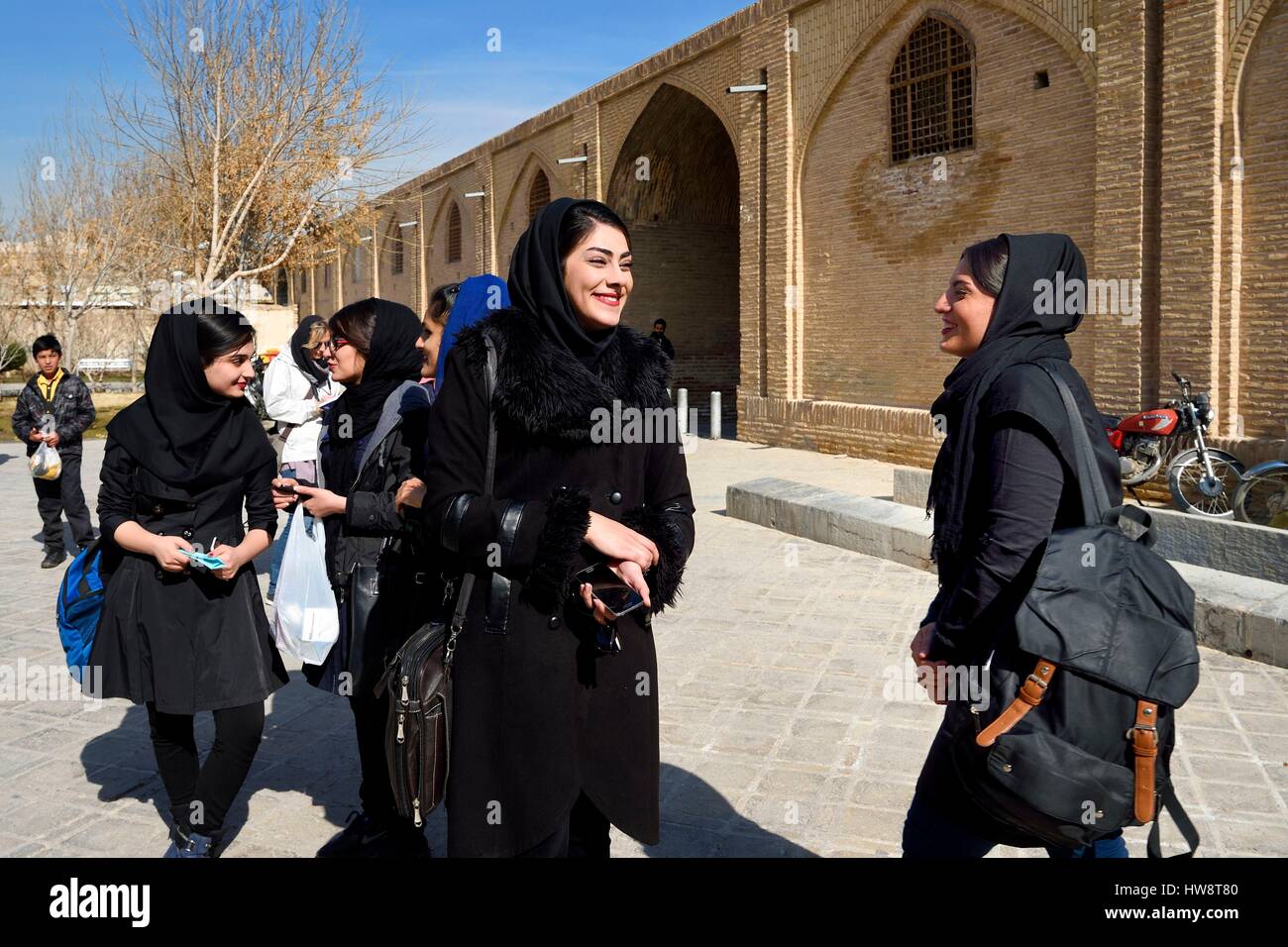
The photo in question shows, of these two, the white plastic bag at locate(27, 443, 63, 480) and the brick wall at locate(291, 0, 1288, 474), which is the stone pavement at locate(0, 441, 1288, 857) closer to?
the white plastic bag at locate(27, 443, 63, 480)

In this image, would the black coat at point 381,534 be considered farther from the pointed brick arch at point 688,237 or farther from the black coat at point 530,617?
the pointed brick arch at point 688,237

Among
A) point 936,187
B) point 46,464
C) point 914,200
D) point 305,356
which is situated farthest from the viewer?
point 914,200

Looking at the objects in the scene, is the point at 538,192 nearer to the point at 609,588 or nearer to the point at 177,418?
the point at 177,418

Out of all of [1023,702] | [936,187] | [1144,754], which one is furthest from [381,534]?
[936,187]

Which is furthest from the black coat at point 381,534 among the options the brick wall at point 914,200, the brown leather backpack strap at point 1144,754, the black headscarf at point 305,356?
the brick wall at point 914,200

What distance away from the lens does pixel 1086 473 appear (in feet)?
6.32

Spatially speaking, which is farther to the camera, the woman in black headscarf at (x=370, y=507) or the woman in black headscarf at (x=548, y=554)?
the woman in black headscarf at (x=370, y=507)

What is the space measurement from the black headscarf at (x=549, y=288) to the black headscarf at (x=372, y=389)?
107 centimetres

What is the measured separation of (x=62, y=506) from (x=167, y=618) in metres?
5.81

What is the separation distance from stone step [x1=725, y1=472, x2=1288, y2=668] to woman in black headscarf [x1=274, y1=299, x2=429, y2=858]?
317 cm

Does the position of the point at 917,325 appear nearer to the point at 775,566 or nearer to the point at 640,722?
the point at 775,566

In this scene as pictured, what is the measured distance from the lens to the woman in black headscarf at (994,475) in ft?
6.36

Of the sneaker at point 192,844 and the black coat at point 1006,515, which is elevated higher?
the black coat at point 1006,515

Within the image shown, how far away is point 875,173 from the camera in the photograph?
12.6 meters
